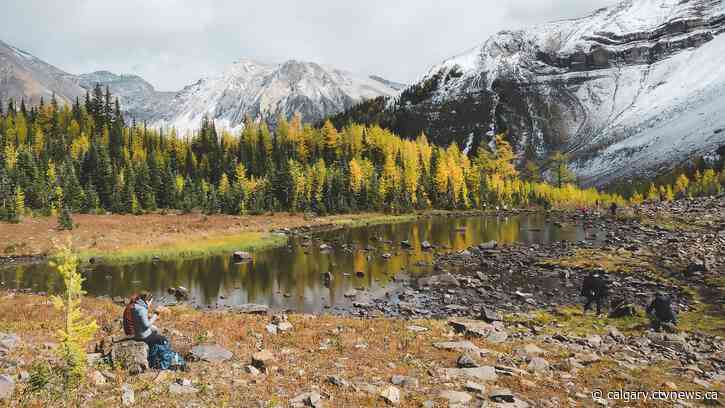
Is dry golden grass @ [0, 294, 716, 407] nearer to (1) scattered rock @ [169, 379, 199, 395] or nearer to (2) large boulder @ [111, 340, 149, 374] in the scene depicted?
(1) scattered rock @ [169, 379, 199, 395]

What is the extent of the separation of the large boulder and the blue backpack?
0.28 m

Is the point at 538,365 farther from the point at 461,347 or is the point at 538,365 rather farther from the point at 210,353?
the point at 210,353

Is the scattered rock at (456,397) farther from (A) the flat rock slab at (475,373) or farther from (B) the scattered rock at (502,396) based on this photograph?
(A) the flat rock slab at (475,373)

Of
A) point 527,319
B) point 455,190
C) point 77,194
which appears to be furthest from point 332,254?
point 455,190

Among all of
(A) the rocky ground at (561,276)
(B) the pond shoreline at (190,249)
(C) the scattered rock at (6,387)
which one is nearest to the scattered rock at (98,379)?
(C) the scattered rock at (6,387)

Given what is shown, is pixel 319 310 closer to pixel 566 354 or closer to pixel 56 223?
pixel 566 354

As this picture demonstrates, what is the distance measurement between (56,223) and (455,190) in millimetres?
92396

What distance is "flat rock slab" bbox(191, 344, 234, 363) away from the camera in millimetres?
13852

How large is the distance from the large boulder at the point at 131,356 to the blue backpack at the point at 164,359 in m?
0.28

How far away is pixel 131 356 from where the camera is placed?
486 inches

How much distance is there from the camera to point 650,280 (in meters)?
30.2

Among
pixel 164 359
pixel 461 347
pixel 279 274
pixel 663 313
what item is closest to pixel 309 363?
pixel 164 359

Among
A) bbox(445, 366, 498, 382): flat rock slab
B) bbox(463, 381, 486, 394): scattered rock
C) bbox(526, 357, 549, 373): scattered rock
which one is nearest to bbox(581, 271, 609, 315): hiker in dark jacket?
bbox(526, 357, 549, 373): scattered rock

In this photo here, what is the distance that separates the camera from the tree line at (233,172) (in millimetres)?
92562
